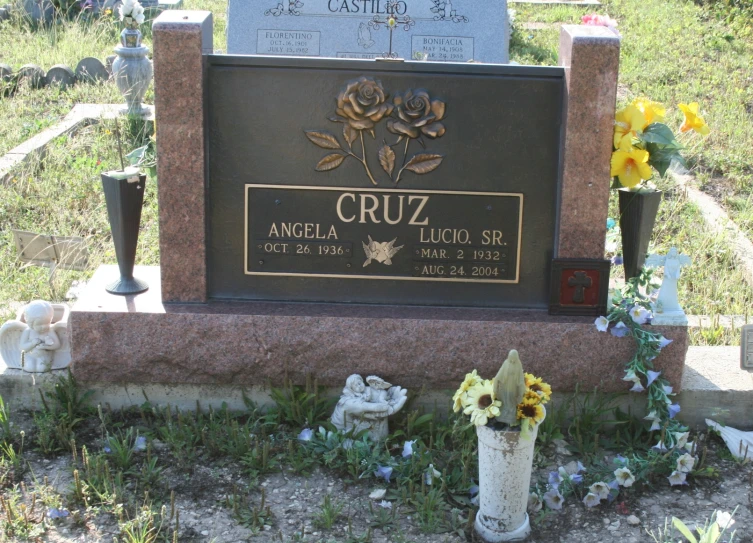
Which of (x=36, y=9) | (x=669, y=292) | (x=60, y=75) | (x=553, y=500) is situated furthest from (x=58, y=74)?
(x=553, y=500)

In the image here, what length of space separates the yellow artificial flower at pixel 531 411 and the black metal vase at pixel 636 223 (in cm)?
109

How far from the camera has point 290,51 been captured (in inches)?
219

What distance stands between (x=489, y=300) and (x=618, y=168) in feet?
2.34

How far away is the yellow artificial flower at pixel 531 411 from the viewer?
3.02m

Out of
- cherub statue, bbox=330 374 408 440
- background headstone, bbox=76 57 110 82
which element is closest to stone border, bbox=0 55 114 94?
background headstone, bbox=76 57 110 82

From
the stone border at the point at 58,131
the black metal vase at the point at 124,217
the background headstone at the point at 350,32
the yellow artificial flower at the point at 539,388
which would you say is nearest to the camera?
the yellow artificial flower at the point at 539,388

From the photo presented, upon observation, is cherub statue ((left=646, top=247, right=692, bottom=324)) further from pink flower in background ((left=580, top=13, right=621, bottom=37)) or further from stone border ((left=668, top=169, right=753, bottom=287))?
stone border ((left=668, top=169, right=753, bottom=287))

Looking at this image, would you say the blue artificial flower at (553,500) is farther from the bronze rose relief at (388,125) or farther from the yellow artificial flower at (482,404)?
the bronze rose relief at (388,125)

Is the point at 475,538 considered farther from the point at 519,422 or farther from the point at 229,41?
the point at 229,41

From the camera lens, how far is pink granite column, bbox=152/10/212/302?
3570 mm

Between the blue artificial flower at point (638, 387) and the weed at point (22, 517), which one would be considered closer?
the weed at point (22, 517)

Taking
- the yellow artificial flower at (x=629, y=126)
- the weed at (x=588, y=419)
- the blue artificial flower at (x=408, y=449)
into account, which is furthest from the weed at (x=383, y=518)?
the yellow artificial flower at (x=629, y=126)

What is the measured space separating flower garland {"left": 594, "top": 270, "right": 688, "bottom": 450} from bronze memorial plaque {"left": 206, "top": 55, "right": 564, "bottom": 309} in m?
0.31

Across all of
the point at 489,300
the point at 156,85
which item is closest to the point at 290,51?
the point at 156,85
